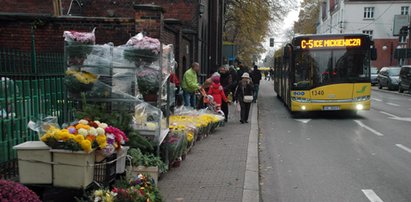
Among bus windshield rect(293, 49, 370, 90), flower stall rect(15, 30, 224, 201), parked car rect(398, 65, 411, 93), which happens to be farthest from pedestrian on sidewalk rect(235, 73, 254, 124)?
parked car rect(398, 65, 411, 93)

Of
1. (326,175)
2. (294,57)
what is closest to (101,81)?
(326,175)

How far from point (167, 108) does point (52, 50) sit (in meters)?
5.51

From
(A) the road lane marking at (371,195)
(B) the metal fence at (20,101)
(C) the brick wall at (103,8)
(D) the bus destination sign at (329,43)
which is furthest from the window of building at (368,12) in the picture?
(B) the metal fence at (20,101)

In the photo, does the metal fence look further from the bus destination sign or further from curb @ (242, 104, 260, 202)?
the bus destination sign

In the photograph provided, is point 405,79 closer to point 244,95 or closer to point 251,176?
point 244,95

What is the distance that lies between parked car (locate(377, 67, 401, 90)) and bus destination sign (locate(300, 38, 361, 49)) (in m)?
21.5

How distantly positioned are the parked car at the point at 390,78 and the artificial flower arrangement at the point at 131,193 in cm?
3303

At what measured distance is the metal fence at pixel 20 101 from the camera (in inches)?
214

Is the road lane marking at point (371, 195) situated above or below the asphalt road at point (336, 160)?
above

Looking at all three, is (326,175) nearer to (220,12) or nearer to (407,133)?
(407,133)

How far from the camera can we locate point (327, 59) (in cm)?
1486

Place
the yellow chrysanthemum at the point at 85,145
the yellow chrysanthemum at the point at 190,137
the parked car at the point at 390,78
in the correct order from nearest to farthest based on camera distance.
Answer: the yellow chrysanthemum at the point at 85,145
the yellow chrysanthemum at the point at 190,137
the parked car at the point at 390,78

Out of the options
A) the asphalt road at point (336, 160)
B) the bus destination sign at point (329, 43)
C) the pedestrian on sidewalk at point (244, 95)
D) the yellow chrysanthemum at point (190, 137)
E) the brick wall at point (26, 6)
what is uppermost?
the brick wall at point (26, 6)

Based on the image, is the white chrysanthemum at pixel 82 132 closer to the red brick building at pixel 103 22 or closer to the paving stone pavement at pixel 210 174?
the paving stone pavement at pixel 210 174
